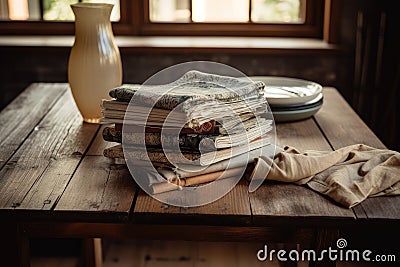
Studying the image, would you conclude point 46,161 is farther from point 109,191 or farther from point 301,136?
point 301,136

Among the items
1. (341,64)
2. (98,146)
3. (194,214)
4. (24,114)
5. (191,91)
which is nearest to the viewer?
(194,214)

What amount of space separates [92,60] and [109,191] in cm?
60

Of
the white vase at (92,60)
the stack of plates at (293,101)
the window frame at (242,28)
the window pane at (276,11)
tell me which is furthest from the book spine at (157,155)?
the window pane at (276,11)

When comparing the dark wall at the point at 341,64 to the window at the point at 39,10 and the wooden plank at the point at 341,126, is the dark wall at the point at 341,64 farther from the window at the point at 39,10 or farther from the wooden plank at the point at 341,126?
the wooden plank at the point at 341,126

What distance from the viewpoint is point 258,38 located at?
9.69 ft

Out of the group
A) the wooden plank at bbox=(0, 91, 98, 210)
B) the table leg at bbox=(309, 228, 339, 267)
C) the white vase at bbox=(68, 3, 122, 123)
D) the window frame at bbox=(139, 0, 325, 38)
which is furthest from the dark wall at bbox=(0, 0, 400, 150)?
the table leg at bbox=(309, 228, 339, 267)

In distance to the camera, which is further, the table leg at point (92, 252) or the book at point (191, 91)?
the table leg at point (92, 252)

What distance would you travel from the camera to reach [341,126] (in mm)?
1945

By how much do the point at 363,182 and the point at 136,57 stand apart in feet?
5.17

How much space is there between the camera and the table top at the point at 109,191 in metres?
1.33

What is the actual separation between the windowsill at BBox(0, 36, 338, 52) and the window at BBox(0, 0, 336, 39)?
0.15ft

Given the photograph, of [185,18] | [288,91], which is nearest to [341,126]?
[288,91]

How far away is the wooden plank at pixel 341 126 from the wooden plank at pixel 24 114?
89 cm

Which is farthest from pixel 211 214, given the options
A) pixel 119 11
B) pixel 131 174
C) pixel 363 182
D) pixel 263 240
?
pixel 119 11
